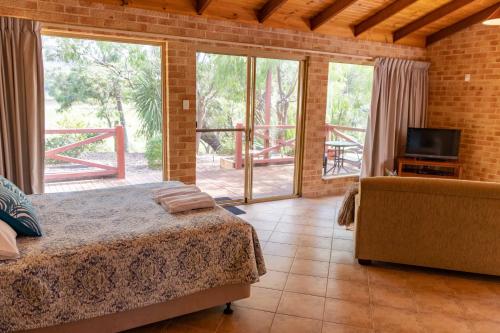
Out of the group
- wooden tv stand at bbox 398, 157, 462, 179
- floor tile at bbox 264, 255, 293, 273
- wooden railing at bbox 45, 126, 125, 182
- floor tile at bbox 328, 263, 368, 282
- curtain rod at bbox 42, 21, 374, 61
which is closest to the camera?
floor tile at bbox 328, 263, 368, 282

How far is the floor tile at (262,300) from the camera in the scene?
2.61m

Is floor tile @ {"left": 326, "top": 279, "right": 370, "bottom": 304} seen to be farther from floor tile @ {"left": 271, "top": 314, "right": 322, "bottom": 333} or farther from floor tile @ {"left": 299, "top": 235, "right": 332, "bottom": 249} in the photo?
floor tile @ {"left": 299, "top": 235, "right": 332, "bottom": 249}

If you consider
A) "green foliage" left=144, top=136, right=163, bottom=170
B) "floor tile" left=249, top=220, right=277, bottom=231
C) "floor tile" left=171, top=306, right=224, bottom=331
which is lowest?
"floor tile" left=171, top=306, right=224, bottom=331

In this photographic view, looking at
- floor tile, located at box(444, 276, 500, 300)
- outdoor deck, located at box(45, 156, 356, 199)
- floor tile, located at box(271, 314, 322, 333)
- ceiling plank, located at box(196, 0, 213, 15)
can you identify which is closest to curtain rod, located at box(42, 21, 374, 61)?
ceiling plank, located at box(196, 0, 213, 15)

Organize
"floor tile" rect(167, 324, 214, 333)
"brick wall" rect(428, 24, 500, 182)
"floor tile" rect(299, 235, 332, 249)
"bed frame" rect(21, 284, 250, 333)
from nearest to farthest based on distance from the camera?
1. "bed frame" rect(21, 284, 250, 333)
2. "floor tile" rect(167, 324, 214, 333)
3. "floor tile" rect(299, 235, 332, 249)
4. "brick wall" rect(428, 24, 500, 182)

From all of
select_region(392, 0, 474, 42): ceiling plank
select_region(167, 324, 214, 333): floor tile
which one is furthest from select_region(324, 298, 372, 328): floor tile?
select_region(392, 0, 474, 42): ceiling plank

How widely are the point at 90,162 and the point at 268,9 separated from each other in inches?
103

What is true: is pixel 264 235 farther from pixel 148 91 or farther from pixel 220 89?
pixel 148 91

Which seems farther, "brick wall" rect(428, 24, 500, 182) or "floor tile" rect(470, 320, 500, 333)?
"brick wall" rect(428, 24, 500, 182)

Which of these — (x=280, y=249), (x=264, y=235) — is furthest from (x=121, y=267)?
(x=264, y=235)

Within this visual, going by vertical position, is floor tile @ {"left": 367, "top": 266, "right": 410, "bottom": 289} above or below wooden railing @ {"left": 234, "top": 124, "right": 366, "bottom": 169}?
below

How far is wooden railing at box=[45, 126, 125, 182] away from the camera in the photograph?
3.97m

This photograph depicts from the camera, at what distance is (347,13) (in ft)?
16.3

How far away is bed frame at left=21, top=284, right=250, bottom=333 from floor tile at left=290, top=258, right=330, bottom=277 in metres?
0.79
